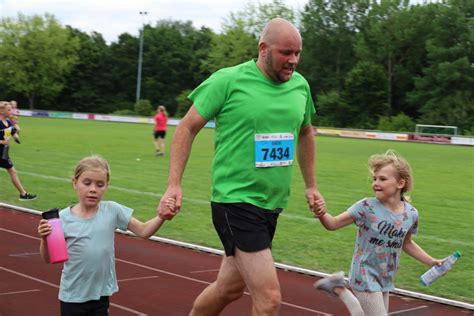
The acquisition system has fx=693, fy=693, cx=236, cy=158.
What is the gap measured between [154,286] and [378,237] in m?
2.97

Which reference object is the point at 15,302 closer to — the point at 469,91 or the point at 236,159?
the point at 236,159

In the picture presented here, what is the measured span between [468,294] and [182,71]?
258 feet

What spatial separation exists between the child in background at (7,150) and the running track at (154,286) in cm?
372

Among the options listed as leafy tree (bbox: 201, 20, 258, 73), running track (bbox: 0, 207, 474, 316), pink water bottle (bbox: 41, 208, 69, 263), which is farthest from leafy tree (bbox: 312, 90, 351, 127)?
pink water bottle (bbox: 41, 208, 69, 263)

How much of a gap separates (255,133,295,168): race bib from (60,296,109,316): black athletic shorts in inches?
47.3

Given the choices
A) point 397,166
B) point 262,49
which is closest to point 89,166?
point 262,49

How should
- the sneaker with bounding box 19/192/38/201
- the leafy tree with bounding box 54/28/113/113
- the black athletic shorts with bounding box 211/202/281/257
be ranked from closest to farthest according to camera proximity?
the black athletic shorts with bounding box 211/202/281/257 < the sneaker with bounding box 19/192/38/201 < the leafy tree with bounding box 54/28/113/113

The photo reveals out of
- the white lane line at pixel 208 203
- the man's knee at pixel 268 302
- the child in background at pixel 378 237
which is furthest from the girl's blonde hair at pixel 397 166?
the white lane line at pixel 208 203

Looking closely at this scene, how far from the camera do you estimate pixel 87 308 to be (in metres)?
3.83

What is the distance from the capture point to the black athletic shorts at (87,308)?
3799 millimetres

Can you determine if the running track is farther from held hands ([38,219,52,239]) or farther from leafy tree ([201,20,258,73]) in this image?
leafy tree ([201,20,258,73])

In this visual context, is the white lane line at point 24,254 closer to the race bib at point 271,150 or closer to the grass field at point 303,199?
the grass field at point 303,199

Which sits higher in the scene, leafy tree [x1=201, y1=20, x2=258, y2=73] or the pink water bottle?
leafy tree [x1=201, y1=20, x2=258, y2=73]

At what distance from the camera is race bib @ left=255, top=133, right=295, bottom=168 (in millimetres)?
4156
